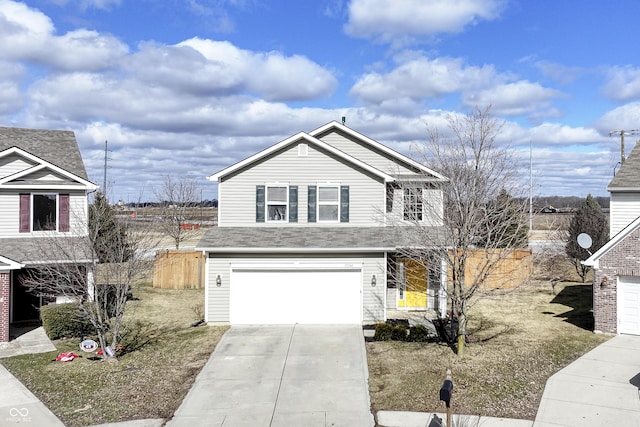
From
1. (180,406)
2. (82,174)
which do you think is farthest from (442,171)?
(82,174)

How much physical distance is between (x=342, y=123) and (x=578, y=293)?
561 inches

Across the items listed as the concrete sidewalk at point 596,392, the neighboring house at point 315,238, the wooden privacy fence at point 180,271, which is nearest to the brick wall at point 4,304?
the neighboring house at point 315,238

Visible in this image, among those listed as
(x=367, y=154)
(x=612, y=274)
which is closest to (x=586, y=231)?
(x=612, y=274)

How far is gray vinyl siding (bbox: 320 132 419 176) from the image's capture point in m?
22.0

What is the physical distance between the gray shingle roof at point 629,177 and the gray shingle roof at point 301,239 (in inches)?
342

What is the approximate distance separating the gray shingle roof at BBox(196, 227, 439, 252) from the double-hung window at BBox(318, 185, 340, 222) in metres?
0.51

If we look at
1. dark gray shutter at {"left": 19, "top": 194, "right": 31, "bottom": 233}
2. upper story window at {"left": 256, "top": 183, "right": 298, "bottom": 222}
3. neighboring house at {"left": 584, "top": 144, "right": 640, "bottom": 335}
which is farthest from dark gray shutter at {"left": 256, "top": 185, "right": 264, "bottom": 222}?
neighboring house at {"left": 584, "top": 144, "right": 640, "bottom": 335}

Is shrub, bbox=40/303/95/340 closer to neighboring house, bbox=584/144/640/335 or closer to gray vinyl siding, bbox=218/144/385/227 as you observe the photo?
gray vinyl siding, bbox=218/144/385/227

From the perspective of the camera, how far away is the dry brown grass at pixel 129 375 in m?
10.9

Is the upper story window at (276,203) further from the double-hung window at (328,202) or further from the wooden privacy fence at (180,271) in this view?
the wooden privacy fence at (180,271)

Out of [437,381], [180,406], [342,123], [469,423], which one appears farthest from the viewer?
[342,123]

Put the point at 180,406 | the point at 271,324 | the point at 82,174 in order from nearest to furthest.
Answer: the point at 180,406 < the point at 271,324 < the point at 82,174

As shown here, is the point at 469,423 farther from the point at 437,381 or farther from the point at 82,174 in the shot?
the point at 82,174

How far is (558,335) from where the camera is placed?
645 inches
